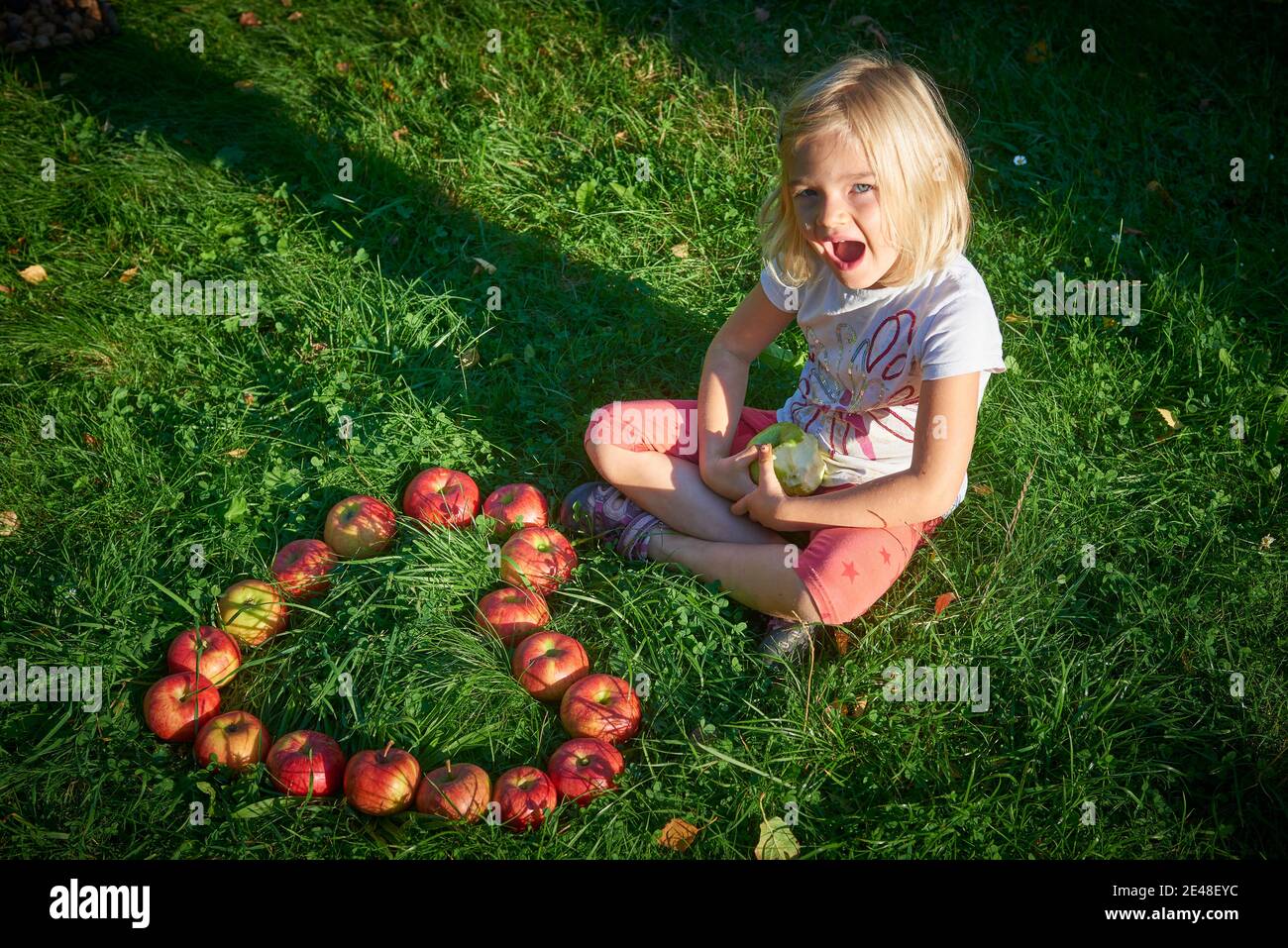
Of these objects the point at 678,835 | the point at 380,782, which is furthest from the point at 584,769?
the point at 380,782

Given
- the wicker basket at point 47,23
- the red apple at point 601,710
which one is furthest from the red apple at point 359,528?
the wicker basket at point 47,23

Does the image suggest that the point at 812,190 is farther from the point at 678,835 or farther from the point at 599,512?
the point at 678,835

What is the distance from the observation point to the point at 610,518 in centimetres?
333

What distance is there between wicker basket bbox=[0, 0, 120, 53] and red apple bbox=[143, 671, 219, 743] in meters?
4.30

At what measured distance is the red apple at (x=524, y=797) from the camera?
2.48m

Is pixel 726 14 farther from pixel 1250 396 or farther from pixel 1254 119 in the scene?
pixel 1250 396

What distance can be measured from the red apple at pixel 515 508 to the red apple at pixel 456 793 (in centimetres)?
89

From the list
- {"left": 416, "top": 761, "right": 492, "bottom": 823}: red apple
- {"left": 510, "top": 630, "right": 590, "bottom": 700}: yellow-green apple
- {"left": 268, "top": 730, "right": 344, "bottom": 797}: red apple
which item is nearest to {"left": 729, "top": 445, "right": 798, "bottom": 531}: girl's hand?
{"left": 510, "top": 630, "right": 590, "bottom": 700}: yellow-green apple

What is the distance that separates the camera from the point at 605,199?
4.59m

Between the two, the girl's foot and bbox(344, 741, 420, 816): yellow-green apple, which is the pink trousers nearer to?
the girl's foot

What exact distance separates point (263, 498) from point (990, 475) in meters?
2.59

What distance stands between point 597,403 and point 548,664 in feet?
4.52

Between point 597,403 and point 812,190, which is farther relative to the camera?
point 597,403
